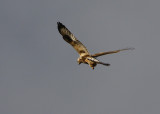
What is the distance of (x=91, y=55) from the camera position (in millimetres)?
23312

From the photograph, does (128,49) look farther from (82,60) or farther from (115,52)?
(82,60)

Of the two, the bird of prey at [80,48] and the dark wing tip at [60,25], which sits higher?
the dark wing tip at [60,25]

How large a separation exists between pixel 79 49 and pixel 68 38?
141 cm

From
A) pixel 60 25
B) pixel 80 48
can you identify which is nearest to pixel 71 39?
pixel 80 48

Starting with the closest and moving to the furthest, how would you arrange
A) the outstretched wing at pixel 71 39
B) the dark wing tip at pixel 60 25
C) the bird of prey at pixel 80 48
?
the bird of prey at pixel 80 48
the outstretched wing at pixel 71 39
the dark wing tip at pixel 60 25

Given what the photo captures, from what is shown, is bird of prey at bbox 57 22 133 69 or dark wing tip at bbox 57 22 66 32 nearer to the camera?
bird of prey at bbox 57 22 133 69

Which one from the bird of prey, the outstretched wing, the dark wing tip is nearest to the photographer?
the bird of prey

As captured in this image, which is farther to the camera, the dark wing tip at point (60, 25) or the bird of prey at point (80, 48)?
the dark wing tip at point (60, 25)

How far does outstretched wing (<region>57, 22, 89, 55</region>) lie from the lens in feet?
80.1

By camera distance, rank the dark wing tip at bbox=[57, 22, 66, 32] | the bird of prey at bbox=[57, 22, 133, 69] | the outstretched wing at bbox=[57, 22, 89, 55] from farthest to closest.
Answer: the dark wing tip at bbox=[57, 22, 66, 32]
the outstretched wing at bbox=[57, 22, 89, 55]
the bird of prey at bbox=[57, 22, 133, 69]

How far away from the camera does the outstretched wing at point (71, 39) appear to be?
961 inches

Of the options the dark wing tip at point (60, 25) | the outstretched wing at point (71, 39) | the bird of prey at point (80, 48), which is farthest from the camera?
the dark wing tip at point (60, 25)

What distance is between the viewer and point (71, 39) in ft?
82.5

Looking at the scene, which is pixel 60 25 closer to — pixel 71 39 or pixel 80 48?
pixel 71 39
